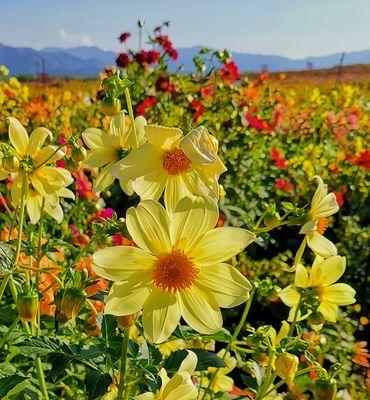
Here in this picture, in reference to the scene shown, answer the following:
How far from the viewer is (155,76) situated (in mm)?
3334

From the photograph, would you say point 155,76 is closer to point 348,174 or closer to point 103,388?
point 348,174

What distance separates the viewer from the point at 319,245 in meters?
0.99

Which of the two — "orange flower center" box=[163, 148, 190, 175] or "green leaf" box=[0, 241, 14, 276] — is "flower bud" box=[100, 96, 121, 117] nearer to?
"orange flower center" box=[163, 148, 190, 175]

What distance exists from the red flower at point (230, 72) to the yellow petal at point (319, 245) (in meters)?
2.32

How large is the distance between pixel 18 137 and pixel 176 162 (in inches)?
14.2

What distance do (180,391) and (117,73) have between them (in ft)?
1.56

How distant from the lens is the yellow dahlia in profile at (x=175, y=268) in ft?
2.65

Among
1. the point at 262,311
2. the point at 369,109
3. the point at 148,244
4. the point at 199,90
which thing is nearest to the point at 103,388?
the point at 148,244

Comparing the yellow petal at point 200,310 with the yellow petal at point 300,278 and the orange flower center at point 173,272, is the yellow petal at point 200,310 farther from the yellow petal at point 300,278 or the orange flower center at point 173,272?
the yellow petal at point 300,278

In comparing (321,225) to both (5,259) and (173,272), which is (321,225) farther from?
(5,259)

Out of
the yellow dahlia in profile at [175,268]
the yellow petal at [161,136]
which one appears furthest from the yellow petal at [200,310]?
the yellow petal at [161,136]

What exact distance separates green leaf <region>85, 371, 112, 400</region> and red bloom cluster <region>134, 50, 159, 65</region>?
245 cm

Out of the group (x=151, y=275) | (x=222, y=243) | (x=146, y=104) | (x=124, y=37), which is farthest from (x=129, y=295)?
(x=124, y=37)

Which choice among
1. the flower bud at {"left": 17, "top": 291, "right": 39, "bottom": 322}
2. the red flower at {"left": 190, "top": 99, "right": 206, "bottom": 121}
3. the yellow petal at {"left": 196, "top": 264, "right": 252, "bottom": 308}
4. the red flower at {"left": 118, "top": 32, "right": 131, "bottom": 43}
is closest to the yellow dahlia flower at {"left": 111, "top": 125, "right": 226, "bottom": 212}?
the yellow petal at {"left": 196, "top": 264, "right": 252, "bottom": 308}
